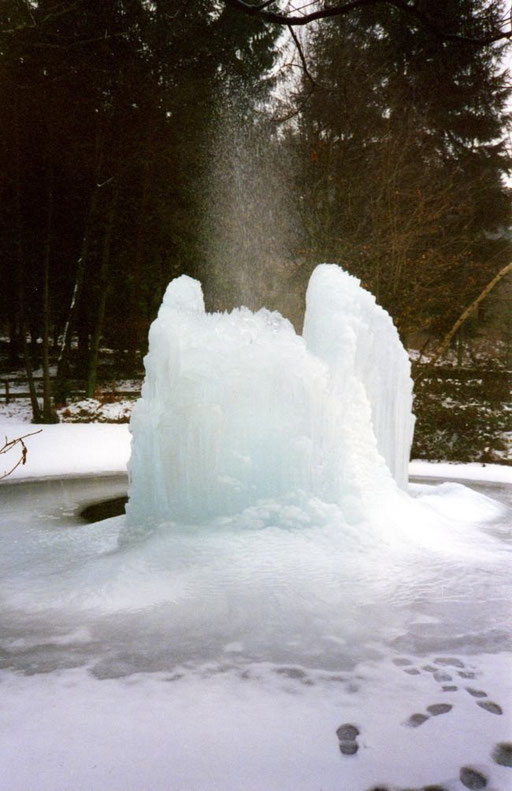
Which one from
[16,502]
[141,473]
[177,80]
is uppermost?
[177,80]

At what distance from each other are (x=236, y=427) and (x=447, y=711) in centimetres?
361

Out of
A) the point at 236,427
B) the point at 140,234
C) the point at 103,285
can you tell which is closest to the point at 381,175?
the point at 140,234

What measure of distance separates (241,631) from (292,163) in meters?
14.6

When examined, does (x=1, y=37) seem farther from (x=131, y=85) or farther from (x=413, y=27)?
(x=413, y=27)

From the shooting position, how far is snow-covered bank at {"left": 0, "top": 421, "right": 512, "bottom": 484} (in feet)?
36.7

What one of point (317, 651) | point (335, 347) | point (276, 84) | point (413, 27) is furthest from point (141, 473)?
point (413, 27)

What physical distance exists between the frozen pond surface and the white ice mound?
0.34 m

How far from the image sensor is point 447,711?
318cm

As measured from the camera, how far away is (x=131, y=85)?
17.4 metres

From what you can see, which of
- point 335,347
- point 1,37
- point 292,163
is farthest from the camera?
point 292,163

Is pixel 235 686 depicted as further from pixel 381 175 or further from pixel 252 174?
pixel 252 174

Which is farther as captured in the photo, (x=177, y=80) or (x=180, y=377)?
(x=177, y=80)

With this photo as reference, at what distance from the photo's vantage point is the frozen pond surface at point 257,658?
9.08 ft

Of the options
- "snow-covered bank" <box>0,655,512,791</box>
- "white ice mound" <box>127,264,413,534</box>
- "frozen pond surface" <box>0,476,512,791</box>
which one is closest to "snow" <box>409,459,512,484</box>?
"frozen pond surface" <box>0,476,512,791</box>
